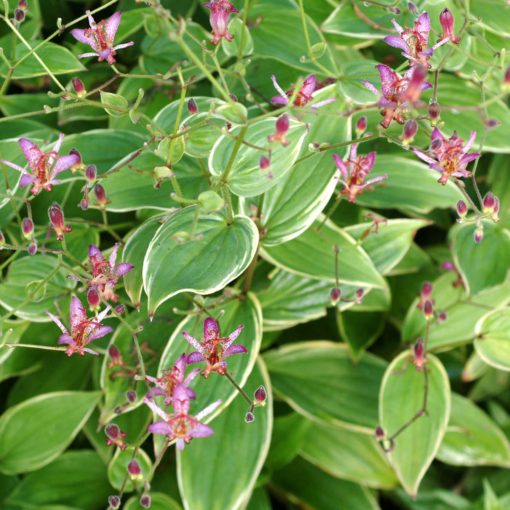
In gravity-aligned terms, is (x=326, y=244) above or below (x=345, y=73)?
below

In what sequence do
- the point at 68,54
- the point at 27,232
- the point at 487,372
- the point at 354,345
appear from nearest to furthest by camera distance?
the point at 27,232
the point at 68,54
the point at 354,345
the point at 487,372

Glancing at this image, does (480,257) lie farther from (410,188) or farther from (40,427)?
(40,427)

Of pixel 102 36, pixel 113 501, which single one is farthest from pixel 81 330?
pixel 102 36

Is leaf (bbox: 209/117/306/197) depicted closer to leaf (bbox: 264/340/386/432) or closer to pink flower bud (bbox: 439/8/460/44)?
pink flower bud (bbox: 439/8/460/44)

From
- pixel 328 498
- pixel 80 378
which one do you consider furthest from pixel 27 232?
pixel 328 498

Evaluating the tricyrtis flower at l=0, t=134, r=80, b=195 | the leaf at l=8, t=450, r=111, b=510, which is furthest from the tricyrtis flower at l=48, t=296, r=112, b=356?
the leaf at l=8, t=450, r=111, b=510

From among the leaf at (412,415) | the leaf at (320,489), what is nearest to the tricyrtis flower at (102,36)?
the leaf at (412,415)

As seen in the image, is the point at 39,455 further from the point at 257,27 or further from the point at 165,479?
the point at 257,27
